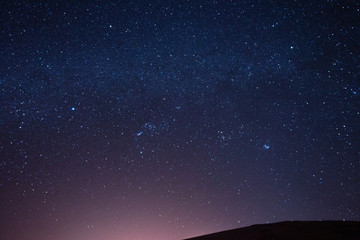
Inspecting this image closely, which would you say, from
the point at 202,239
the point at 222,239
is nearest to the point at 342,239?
the point at 222,239

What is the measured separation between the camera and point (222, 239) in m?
5.26

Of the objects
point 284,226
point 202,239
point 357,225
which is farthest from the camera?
point 202,239

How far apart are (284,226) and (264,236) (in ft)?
2.55

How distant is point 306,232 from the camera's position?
455 centimetres

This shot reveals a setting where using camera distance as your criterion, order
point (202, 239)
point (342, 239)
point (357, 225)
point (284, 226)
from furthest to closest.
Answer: point (202, 239) → point (284, 226) → point (357, 225) → point (342, 239)

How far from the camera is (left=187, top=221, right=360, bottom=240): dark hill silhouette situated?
4.18 meters

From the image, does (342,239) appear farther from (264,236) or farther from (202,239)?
(202,239)

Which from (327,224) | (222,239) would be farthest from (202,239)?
(327,224)

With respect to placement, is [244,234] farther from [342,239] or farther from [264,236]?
[342,239]

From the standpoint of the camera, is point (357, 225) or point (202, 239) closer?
point (357, 225)

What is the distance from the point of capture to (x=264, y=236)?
475 cm

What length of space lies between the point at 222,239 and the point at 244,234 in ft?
1.68

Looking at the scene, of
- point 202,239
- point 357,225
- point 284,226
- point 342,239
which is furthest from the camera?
point 202,239

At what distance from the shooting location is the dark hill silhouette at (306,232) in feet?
13.7
